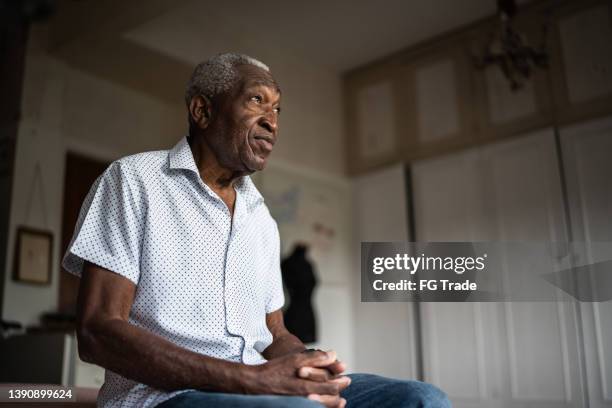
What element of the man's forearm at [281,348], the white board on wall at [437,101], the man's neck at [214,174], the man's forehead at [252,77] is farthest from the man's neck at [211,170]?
the white board on wall at [437,101]

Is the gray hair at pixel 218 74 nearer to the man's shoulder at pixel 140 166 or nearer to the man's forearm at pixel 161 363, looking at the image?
the man's shoulder at pixel 140 166

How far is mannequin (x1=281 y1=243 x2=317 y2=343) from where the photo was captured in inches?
135

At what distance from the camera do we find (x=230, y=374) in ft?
2.58

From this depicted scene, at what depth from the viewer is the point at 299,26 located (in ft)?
12.3

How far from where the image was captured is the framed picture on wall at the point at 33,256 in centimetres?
279

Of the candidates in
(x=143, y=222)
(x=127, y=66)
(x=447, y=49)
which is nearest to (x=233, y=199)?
(x=143, y=222)

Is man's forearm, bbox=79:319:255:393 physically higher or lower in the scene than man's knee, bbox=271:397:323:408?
higher

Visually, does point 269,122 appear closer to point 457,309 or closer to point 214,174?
point 214,174

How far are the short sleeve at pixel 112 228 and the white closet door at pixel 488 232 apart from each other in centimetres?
207

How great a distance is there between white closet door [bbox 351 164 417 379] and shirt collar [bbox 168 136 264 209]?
2.65 metres

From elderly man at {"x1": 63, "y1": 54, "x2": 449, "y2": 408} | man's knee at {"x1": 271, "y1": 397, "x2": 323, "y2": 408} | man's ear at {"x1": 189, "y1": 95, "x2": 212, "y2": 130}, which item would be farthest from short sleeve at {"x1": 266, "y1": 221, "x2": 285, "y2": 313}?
man's knee at {"x1": 271, "y1": 397, "x2": 323, "y2": 408}

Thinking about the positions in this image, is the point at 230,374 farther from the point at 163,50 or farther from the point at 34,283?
the point at 163,50

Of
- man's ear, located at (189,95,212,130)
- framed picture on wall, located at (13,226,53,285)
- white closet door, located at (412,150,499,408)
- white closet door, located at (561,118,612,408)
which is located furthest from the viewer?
white closet door, located at (412,150,499,408)

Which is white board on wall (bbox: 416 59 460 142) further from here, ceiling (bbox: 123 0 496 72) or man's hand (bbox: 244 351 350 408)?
man's hand (bbox: 244 351 350 408)
